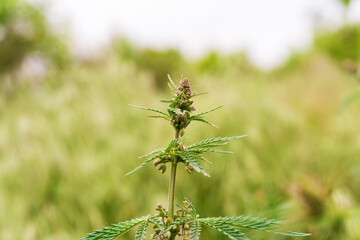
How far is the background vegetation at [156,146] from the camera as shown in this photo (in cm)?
313

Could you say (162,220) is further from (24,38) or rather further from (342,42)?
(342,42)

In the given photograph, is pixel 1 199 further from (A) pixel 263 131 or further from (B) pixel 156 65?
(B) pixel 156 65

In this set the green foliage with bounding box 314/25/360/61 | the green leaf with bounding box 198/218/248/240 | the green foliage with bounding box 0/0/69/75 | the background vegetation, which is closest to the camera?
the green leaf with bounding box 198/218/248/240

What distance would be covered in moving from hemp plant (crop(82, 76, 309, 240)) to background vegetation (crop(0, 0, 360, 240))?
126 mm

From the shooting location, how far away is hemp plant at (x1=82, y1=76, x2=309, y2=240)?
1.09ft

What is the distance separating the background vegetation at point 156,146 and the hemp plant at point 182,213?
0.41 ft

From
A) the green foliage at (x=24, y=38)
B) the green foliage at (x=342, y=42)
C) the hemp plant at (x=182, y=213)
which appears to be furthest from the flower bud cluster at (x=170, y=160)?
the green foliage at (x=342, y=42)

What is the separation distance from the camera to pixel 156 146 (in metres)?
4.25

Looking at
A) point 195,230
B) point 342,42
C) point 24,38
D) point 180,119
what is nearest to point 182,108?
point 180,119

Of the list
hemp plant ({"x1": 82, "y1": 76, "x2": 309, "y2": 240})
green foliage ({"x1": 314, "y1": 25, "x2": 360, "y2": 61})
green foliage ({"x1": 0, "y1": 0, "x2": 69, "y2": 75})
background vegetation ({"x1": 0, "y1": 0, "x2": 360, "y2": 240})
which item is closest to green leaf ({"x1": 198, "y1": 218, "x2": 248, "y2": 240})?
hemp plant ({"x1": 82, "y1": 76, "x2": 309, "y2": 240})

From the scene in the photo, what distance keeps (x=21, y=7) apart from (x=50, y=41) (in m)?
1.03

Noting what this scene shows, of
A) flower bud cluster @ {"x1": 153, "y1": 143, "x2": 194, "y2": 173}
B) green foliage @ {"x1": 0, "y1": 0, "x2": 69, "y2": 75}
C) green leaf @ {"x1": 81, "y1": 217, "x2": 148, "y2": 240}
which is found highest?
green foliage @ {"x1": 0, "y1": 0, "x2": 69, "y2": 75}

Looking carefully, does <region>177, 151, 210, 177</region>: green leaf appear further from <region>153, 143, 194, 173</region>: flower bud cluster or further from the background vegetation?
the background vegetation

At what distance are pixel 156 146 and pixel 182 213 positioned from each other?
383 centimetres
